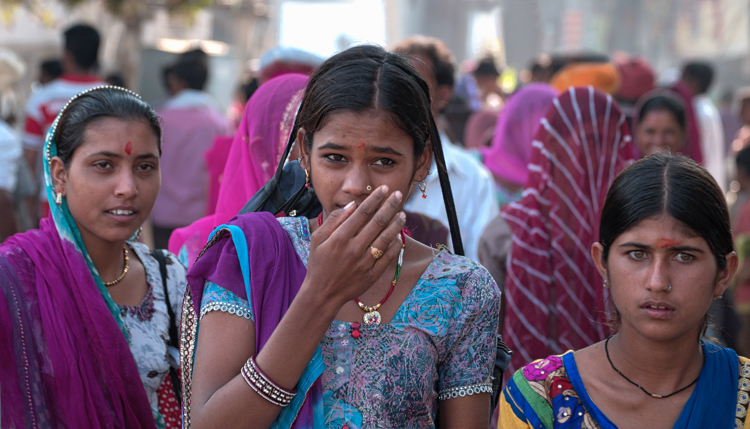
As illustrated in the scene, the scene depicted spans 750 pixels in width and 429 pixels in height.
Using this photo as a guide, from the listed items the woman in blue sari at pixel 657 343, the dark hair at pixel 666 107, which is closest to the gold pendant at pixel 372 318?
the woman in blue sari at pixel 657 343

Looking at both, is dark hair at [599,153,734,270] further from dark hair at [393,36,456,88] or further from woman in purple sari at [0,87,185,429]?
dark hair at [393,36,456,88]

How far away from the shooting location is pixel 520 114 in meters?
4.82

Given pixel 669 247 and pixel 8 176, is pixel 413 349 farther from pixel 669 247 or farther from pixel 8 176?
pixel 8 176

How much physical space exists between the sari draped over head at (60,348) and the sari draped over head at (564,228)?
177 cm

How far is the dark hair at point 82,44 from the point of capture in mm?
6367

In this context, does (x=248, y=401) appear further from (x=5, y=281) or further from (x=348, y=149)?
(x=5, y=281)

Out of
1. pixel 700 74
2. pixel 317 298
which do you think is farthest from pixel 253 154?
pixel 700 74

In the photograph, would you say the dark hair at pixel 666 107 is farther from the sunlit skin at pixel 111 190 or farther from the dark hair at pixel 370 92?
the sunlit skin at pixel 111 190

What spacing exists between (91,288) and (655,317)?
1.67 metres

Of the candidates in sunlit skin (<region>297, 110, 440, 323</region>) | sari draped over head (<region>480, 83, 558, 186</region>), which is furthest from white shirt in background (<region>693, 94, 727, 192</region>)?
sunlit skin (<region>297, 110, 440, 323</region>)

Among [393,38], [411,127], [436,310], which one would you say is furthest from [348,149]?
[393,38]

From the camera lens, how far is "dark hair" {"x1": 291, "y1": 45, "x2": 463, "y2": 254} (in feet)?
5.74

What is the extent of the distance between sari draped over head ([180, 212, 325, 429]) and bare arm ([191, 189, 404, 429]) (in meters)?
0.08

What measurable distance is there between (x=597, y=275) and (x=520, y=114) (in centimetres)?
181
